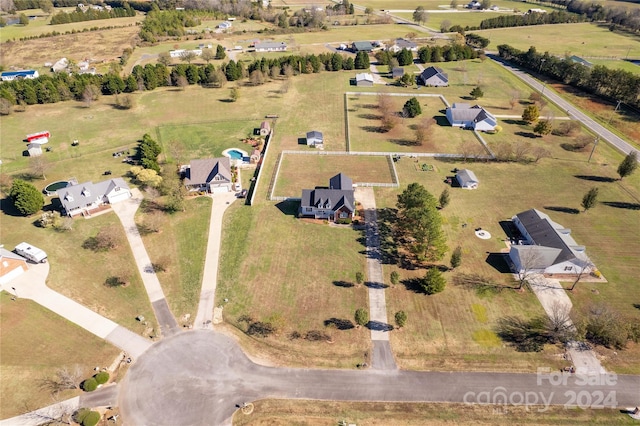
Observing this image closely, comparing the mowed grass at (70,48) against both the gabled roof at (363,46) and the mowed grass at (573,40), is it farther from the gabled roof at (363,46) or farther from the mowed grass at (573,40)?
the mowed grass at (573,40)

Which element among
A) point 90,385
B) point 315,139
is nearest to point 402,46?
point 315,139

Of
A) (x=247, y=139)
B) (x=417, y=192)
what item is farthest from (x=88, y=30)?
(x=417, y=192)

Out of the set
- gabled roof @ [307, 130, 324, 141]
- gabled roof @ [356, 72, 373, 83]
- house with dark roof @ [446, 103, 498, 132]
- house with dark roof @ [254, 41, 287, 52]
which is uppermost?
house with dark roof @ [254, 41, 287, 52]

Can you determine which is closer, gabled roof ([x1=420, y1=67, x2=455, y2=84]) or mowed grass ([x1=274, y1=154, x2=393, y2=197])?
mowed grass ([x1=274, y1=154, x2=393, y2=197])

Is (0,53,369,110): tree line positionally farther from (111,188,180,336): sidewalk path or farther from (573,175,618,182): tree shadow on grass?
(573,175,618,182): tree shadow on grass

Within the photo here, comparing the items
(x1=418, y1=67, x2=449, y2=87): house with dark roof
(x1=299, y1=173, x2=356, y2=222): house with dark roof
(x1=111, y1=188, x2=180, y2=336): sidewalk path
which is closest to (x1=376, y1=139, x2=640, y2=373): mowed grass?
(x1=299, y1=173, x2=356, y2=222): house with dark roof

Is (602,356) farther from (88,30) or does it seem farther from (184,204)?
(88,30)

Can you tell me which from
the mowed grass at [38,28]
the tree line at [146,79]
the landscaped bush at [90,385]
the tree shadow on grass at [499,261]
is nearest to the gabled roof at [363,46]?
the tree line at [146,79]
